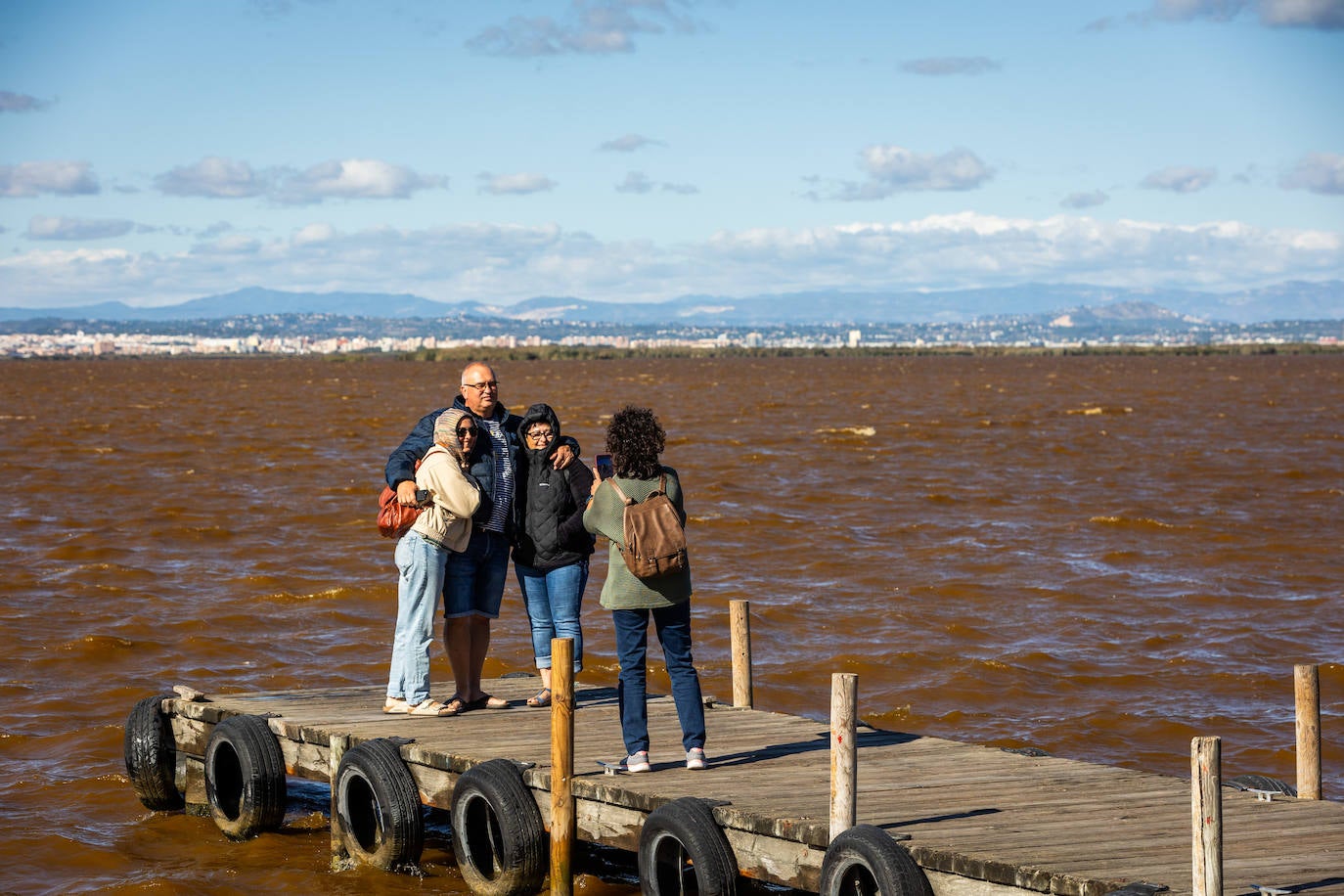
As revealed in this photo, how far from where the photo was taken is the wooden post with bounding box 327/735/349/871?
10.6m

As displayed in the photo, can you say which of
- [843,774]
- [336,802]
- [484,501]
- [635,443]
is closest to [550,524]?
[484,501]

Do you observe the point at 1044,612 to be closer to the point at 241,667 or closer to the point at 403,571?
the point at 241,667

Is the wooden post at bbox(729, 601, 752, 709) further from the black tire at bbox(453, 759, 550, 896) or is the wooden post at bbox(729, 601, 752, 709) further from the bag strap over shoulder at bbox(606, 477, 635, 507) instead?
the bag strap over shoulder at bbox(606, 477, 635, 507)

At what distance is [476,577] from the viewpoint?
10703 mm

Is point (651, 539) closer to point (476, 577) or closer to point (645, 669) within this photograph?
point (645, 669)

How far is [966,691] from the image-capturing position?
1652 centimetres

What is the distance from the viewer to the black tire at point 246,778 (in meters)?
11.1

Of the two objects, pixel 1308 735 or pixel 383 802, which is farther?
pixel 383 802

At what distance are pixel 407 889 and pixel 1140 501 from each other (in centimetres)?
2419

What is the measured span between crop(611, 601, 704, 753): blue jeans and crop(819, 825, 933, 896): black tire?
1475mm

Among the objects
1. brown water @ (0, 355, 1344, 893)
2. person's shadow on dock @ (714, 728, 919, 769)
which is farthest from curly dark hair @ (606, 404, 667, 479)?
brown water @ (0, 355, 1344, 893)

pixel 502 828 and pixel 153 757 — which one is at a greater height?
pixel 502 828

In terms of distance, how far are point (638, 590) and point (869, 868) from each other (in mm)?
2085

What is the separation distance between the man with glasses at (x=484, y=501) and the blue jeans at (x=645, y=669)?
4.42 feet
